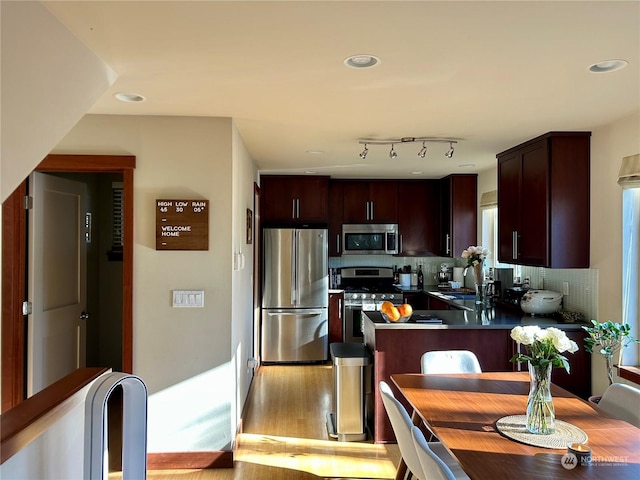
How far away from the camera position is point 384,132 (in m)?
3.73

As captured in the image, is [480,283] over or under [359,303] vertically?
over

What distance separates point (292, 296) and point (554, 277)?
9.45 feet

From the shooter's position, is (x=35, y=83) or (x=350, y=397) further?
(x=350, y=397)

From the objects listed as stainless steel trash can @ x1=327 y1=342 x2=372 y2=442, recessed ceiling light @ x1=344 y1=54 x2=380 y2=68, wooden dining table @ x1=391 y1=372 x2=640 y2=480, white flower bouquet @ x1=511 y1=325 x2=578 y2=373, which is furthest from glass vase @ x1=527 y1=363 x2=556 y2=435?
stainless steel trash can @ x1=327 y1=342 x2=372 y2=442

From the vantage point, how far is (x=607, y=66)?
7.48ft

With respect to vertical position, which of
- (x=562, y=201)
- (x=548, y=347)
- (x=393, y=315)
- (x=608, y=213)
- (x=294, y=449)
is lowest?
(x=294, y=449)

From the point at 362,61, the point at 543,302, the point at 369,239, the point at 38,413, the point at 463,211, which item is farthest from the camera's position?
the point at 369,239

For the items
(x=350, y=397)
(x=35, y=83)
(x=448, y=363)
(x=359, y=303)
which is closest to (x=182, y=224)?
(x=35, y=83)

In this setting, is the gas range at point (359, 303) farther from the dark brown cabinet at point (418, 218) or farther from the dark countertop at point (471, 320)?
the dark countertop at point (471, 320)

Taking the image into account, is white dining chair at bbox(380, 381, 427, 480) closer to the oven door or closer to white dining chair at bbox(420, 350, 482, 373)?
white dining chair at bbox(420, 350, 482, 373)

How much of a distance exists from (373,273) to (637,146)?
3.85 m

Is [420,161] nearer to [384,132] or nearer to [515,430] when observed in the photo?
[384,132]

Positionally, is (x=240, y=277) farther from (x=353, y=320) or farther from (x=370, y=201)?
(x=370, y=201)

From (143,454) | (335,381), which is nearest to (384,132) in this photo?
(335,381)
